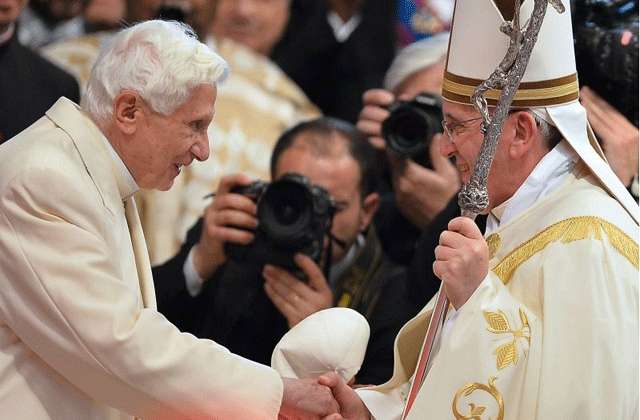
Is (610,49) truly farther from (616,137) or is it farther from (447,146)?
(447,146)

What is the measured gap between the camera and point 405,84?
18.7 ft

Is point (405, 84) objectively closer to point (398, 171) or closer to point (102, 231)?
point (398, 171)

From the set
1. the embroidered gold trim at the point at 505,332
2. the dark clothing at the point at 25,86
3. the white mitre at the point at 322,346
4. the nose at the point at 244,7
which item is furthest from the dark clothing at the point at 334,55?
the embroidered gold trim at the point at 505,332

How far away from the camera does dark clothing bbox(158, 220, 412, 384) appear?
4609 mm

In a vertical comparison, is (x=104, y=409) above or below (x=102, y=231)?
below

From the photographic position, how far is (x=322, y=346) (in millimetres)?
3777

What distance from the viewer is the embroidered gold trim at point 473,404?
3.38 metres

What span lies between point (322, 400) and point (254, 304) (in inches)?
41.9

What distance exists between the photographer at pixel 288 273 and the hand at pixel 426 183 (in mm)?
128

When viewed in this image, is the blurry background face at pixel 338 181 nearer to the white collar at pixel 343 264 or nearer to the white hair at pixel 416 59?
the white collar at pixel 343 264

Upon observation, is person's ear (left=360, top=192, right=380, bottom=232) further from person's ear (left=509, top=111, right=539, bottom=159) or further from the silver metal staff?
the silver metal staff

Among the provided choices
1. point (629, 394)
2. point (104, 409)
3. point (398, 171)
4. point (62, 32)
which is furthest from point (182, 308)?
point (62, 32)

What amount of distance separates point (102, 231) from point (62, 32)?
12.6 ft

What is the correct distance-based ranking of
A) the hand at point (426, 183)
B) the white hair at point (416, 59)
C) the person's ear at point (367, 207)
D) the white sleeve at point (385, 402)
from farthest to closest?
the white hair at point (416, 59)
the hand at point (426, 183)
the person's ear at point (367, 207)
the white sleeve at point (385, 402)
